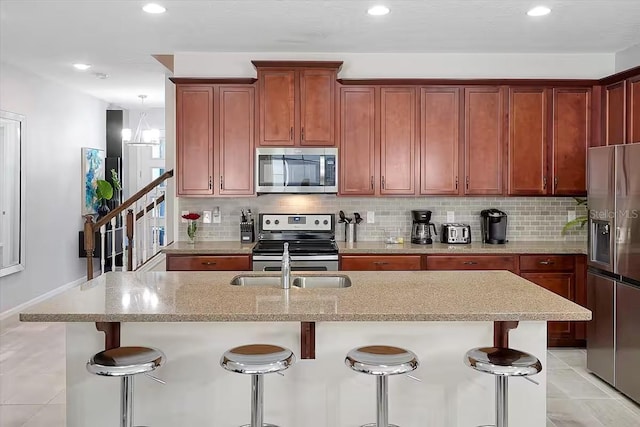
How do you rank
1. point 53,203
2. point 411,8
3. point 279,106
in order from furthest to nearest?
point 53,203
point 279,106
point 411,8

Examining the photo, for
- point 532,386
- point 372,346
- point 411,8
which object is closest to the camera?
point 372,346

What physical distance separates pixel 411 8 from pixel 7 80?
14.3 ft

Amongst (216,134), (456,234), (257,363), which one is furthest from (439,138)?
(257,363)

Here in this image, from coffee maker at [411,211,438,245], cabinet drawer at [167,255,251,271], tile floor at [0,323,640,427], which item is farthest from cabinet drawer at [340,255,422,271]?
tile floor at [0,323,640,427]

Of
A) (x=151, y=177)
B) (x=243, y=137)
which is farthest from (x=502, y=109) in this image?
(x=151, y=177)

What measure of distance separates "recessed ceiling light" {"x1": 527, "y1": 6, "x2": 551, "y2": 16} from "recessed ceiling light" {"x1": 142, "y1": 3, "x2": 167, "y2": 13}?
2591 millimetres

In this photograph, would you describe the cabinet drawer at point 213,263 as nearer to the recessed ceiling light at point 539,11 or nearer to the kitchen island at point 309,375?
the kitchen island at point 309,375

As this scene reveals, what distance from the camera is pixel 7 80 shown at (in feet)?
20.1

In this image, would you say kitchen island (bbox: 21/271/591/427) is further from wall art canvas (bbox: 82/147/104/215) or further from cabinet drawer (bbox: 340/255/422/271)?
wall art canvas (bbox: 82/147/104/215)

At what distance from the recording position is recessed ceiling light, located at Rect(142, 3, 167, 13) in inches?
160

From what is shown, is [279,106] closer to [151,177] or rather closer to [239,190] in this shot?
[239,190]

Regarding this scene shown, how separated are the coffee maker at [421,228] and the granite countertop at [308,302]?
2.04m

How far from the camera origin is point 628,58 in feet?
17.5

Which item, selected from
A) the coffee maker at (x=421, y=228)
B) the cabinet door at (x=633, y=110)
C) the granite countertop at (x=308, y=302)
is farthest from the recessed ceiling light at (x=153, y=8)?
the cabinet door at (x=633, y=110)
